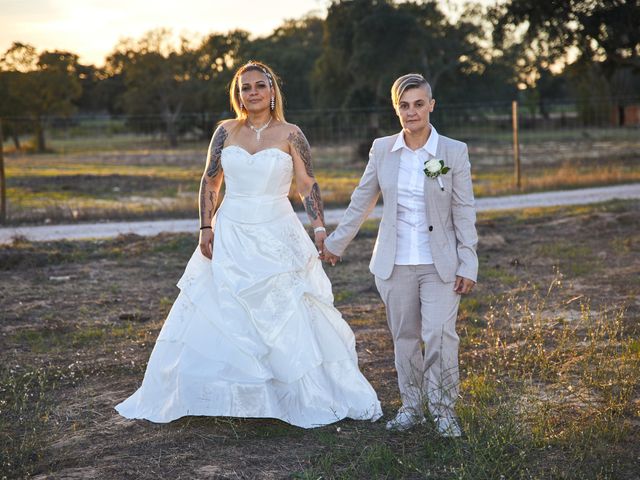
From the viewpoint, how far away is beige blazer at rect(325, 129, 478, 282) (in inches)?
189

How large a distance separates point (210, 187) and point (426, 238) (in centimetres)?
168

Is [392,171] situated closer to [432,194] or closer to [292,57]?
[432,194]

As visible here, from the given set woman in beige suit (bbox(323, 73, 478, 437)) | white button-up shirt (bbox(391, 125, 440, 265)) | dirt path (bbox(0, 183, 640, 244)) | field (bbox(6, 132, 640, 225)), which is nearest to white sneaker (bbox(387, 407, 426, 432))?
woman in beige suit (bbox(323, 73, 478, 437))

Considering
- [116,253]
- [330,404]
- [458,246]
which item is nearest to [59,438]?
[330,404]

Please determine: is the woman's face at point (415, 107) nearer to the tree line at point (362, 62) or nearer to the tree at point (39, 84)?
the tree line at point (362, 62)

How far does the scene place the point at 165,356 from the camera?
5.41 m

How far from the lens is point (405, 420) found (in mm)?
5102

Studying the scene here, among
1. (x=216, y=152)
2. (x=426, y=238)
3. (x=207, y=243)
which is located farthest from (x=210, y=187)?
(x=426, y=238)

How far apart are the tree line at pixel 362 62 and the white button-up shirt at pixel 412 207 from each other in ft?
62.1

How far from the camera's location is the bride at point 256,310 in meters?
5.18

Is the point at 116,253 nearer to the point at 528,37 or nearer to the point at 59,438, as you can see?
the point at 59,438

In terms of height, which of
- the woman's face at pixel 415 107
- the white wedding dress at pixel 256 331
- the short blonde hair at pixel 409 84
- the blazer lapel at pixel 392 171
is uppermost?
the short blonde hair at pixel 409 84

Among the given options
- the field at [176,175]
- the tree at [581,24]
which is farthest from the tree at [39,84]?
the tree at [581,24]

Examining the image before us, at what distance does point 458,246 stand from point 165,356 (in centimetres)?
195
